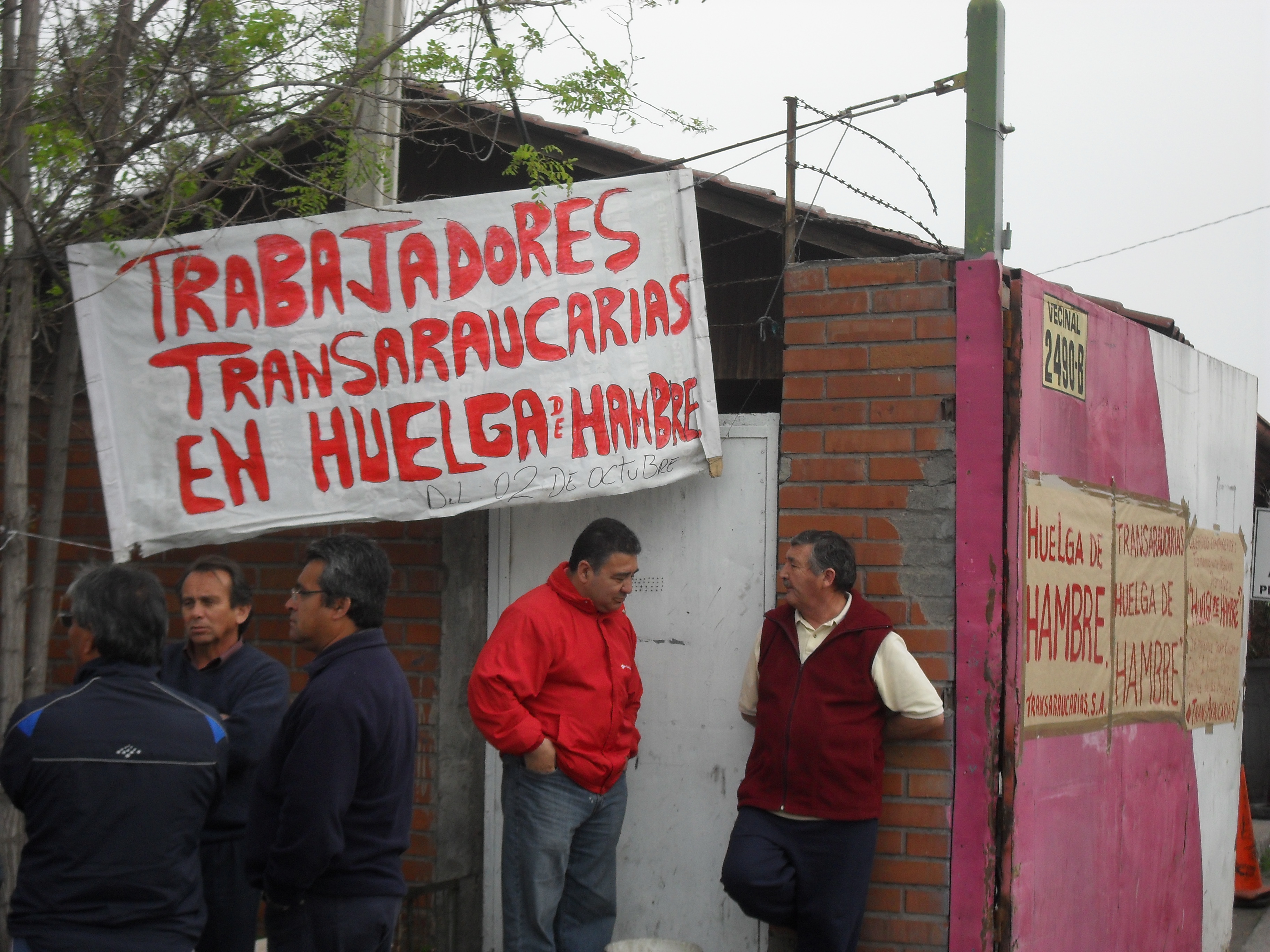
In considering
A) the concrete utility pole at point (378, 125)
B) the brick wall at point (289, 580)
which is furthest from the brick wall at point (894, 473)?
the concrete utility pole at point (378, 125)

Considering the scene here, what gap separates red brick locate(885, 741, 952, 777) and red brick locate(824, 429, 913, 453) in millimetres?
1022

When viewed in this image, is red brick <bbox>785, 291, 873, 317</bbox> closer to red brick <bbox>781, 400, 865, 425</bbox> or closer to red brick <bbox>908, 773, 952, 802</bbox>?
red brick <bbox>781, 400, 865, 425</bbox>

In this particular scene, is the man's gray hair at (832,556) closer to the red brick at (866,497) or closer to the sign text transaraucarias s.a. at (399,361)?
the red brick at (866,497)

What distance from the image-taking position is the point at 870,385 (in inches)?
175

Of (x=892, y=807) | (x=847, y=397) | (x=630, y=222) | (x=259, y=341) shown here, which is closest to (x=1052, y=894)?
(x=892, y=807)

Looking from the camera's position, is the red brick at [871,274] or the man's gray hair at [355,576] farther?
the red brick at [871,274]

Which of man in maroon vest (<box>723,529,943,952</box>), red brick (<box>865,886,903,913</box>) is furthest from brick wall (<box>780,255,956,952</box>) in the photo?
man in maroon vest (<box>723,529,943,952</box>)

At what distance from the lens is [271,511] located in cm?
461

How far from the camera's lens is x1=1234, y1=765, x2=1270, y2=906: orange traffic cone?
309 inches

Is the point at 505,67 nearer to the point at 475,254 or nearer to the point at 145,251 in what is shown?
the point at 475,254

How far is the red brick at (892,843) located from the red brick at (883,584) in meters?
0.81

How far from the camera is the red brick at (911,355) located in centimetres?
435

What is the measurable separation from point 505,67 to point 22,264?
6.13 ft

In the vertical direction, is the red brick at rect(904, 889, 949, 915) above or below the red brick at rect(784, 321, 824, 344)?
below
